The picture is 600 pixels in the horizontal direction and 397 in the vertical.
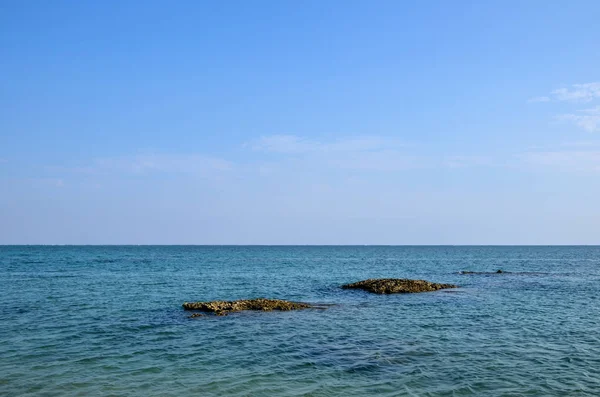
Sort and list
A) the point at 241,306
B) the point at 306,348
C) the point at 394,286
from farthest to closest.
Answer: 1. the point at 394,286
2. the point at 241,306
3. the point at 306,348

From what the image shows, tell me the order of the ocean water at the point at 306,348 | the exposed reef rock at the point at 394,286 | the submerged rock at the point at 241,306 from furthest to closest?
the exposed reef rock at the point at 394,286, the submerged rock at the point at 241,306, the ocean water at the point at 306,348

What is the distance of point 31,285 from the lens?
5150cm

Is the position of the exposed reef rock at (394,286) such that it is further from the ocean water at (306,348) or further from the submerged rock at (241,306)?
the submerged rock at (241,306)

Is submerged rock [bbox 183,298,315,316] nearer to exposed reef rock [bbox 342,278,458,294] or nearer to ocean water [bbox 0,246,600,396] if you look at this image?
ocean water [bbox 0,246,600,396]

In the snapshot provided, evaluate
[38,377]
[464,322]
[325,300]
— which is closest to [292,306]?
[325,300]

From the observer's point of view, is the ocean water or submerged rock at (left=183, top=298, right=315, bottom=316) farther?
submerged rock at (left=183, top=298, right=315, bottom=316)

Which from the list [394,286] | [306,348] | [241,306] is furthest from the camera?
[394,286]

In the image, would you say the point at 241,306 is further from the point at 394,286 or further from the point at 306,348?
the point at 394,286

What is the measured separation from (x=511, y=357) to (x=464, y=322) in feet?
29.2

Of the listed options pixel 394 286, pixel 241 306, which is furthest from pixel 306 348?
pixel 394 286

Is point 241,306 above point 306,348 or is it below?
above

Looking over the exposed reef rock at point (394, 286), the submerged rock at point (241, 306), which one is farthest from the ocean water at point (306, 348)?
the exposed reef rock at point (394, 286)

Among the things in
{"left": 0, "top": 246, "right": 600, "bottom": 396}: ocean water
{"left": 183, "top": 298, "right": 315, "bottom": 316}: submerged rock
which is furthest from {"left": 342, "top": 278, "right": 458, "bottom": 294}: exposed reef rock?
{"left": 183, "top": 298, "right": 315, "bottom": 316}: submerged rock

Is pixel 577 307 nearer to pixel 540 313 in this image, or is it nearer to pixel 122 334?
pixel 540 313
